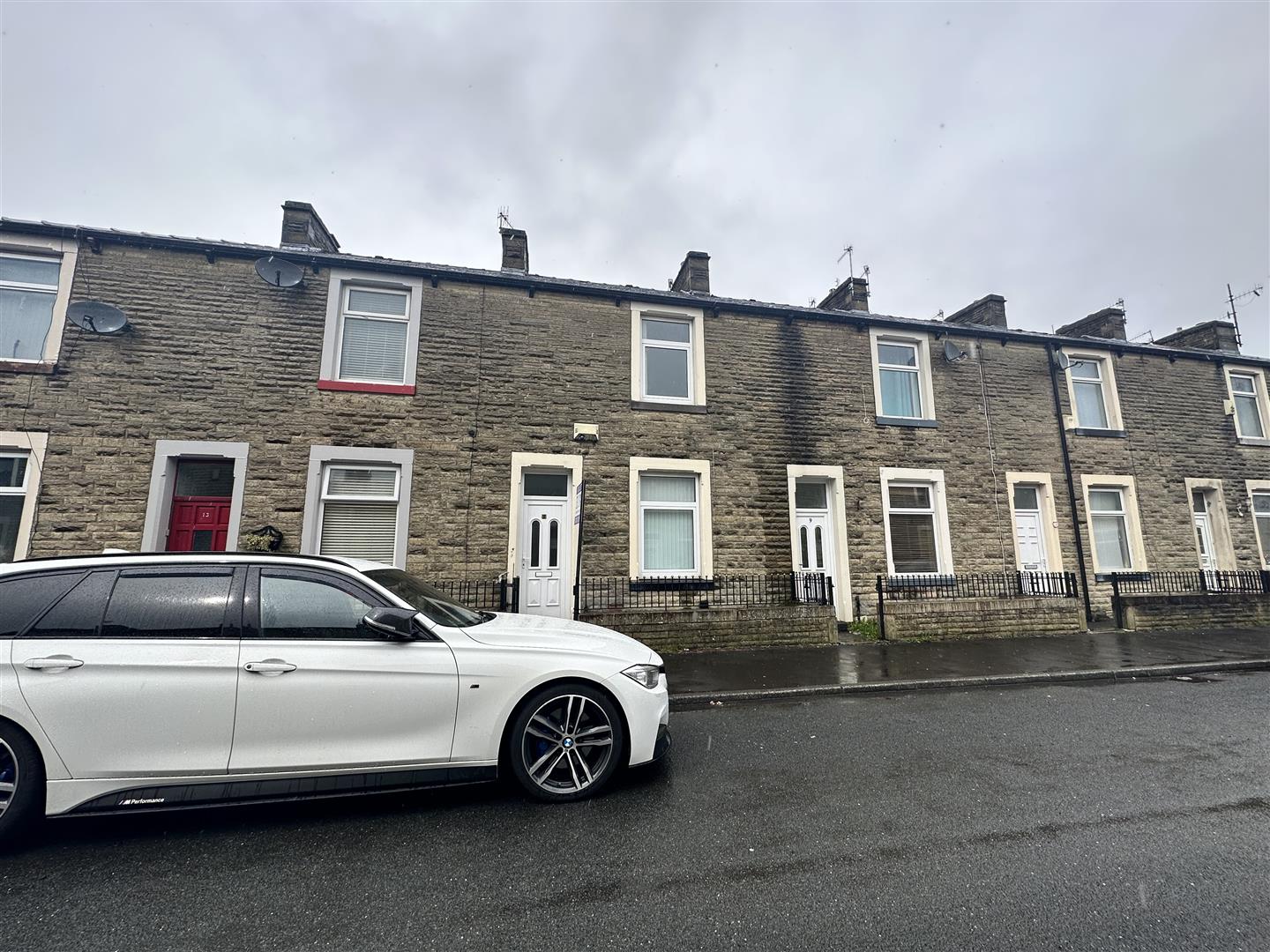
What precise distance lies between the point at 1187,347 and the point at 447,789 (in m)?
20.2

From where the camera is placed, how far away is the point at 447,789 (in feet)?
12.3

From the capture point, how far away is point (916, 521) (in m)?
11.3

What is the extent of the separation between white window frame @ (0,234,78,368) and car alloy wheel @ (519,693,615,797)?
9.95 meters

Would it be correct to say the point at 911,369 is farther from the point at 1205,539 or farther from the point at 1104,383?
the point at 1205,539

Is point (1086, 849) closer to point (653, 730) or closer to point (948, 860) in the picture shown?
point (948, 860)

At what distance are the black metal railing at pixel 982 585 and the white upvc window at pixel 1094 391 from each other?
13.8 feet

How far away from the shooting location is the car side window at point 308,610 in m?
3.37

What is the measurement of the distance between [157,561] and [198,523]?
20.8 feet

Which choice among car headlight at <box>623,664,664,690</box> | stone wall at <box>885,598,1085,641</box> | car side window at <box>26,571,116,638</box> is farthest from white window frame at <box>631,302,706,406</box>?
car side window at <box>26,571,116,638</box>

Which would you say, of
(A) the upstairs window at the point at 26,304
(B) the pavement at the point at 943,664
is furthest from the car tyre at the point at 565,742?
(A) the upstairs window at the point at 26,304

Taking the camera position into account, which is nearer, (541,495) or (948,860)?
(948,860)

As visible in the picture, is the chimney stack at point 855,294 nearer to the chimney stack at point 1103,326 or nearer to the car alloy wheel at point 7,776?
the chimney stack at point 1103,326

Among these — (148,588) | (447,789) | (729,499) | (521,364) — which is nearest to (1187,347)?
(729,499)

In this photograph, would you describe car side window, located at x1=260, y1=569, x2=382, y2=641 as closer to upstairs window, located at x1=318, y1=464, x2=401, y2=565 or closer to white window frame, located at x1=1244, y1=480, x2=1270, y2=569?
upstairs window, located at x1=318, y1=464, x2=401, y2=565
